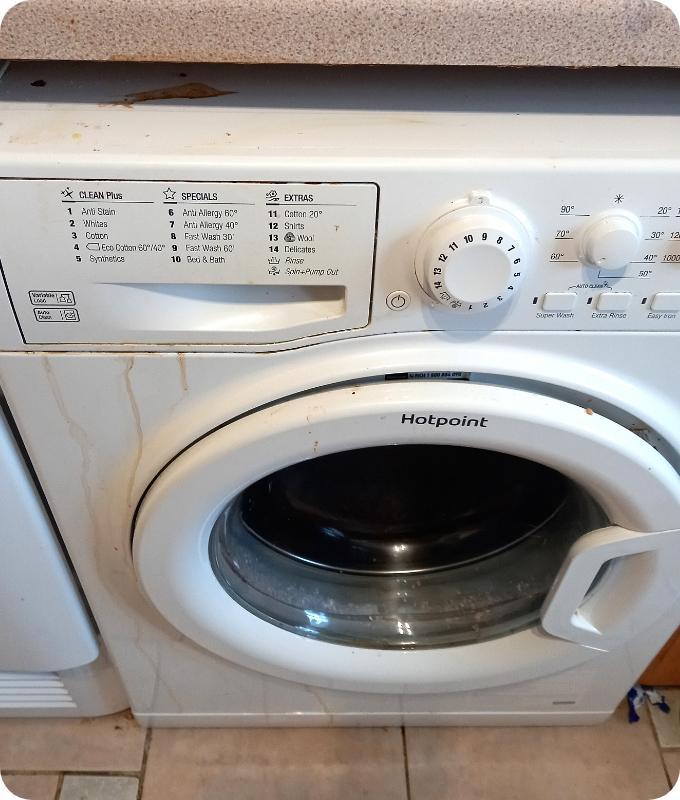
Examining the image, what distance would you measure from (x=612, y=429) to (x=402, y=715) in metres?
0.59

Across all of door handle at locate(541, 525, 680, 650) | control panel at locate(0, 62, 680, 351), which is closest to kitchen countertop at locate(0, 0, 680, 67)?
control panel at locate(0, 62, 680, 351)

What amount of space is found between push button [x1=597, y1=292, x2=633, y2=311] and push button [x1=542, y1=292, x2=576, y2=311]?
0.06ft

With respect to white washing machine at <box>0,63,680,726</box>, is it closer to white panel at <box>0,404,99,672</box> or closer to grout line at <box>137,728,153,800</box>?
white panel at <box>0,404,99,672</box>

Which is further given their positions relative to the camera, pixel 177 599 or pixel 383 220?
pixel 177 599

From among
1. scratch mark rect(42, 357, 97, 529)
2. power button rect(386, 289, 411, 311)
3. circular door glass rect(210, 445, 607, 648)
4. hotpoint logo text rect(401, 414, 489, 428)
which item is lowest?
circular door glass rect(210, 445, 607, 648)

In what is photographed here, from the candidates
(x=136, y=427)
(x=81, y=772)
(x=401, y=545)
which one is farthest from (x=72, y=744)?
(x=136, y=427)

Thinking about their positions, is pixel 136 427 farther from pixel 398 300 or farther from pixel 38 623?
pixel 38 623

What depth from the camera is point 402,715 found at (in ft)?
3.18

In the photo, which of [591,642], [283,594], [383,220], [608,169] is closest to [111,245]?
[383,220]

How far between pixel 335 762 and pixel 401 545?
35 centimetres

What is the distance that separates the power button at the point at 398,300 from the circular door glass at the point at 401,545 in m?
0.27

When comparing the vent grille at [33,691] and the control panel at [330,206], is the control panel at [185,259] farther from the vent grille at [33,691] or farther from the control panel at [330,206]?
the vent grille at [33,691]

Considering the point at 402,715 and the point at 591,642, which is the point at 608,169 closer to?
the point at 591,642

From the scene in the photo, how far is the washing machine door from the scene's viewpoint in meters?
0.53
